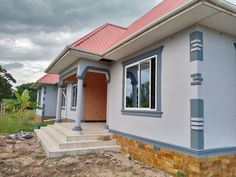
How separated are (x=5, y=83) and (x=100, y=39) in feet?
116

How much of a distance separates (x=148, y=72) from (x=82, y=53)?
2.71 m

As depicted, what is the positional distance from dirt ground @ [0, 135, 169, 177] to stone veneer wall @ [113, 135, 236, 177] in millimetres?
245

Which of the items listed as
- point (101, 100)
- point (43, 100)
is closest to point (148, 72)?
point (101, 100)

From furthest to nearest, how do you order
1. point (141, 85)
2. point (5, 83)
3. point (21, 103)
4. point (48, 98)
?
point (5, 83), point (48, 98), point (21, 103), point (141, 85)

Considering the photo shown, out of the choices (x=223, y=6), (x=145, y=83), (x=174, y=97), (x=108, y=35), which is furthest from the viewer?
(x=108, y=35)

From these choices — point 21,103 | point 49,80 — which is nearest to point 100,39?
point 21,103

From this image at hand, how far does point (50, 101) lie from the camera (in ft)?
56.4

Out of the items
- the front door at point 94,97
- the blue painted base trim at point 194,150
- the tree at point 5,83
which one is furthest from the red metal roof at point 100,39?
the tree at point 5,83

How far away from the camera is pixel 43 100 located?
1695cm

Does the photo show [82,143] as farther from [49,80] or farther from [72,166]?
[49,80]

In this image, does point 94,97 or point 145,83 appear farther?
point 94,97

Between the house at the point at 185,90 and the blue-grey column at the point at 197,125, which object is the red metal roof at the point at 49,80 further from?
the blue-grey column at the point at 197,125

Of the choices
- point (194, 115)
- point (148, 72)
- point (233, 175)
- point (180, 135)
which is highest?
point (148, 72)

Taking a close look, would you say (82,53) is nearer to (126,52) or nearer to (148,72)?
(126,52)
